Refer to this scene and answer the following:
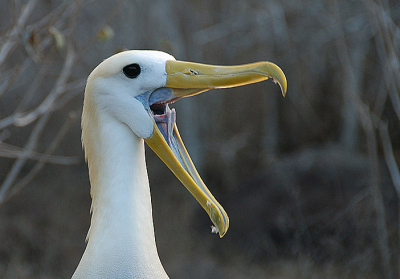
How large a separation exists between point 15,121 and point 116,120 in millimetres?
1333

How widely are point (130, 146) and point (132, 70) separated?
11.7 inches

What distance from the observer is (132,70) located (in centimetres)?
198

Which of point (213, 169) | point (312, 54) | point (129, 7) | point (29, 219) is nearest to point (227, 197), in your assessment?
point (213, 169)

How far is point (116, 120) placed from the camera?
6.63 feet

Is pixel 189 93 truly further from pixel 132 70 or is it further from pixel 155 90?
pixel 132 70

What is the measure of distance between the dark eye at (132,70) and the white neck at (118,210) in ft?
0.62

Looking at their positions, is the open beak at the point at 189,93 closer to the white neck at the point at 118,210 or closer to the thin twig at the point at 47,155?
the white neck at the point at 118,210

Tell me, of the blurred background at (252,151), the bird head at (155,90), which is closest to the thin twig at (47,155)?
the blurred background at (252,151)

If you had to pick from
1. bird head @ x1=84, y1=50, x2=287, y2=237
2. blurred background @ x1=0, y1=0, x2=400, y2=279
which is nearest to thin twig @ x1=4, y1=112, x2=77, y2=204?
blurred background @ x1=0, y1=0, x2=400, y2=279

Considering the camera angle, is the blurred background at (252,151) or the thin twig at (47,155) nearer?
the thin twig at (47,155)

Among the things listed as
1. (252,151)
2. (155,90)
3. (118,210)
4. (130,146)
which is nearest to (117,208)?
(118,210)

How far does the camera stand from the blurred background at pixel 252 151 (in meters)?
5.83

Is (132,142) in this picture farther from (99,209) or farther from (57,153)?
(57,153)

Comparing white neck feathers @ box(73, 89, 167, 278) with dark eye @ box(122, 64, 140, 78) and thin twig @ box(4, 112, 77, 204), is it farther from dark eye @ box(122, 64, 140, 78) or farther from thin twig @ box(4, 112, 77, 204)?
thin twig @ box(4, 112, 77, 204)
